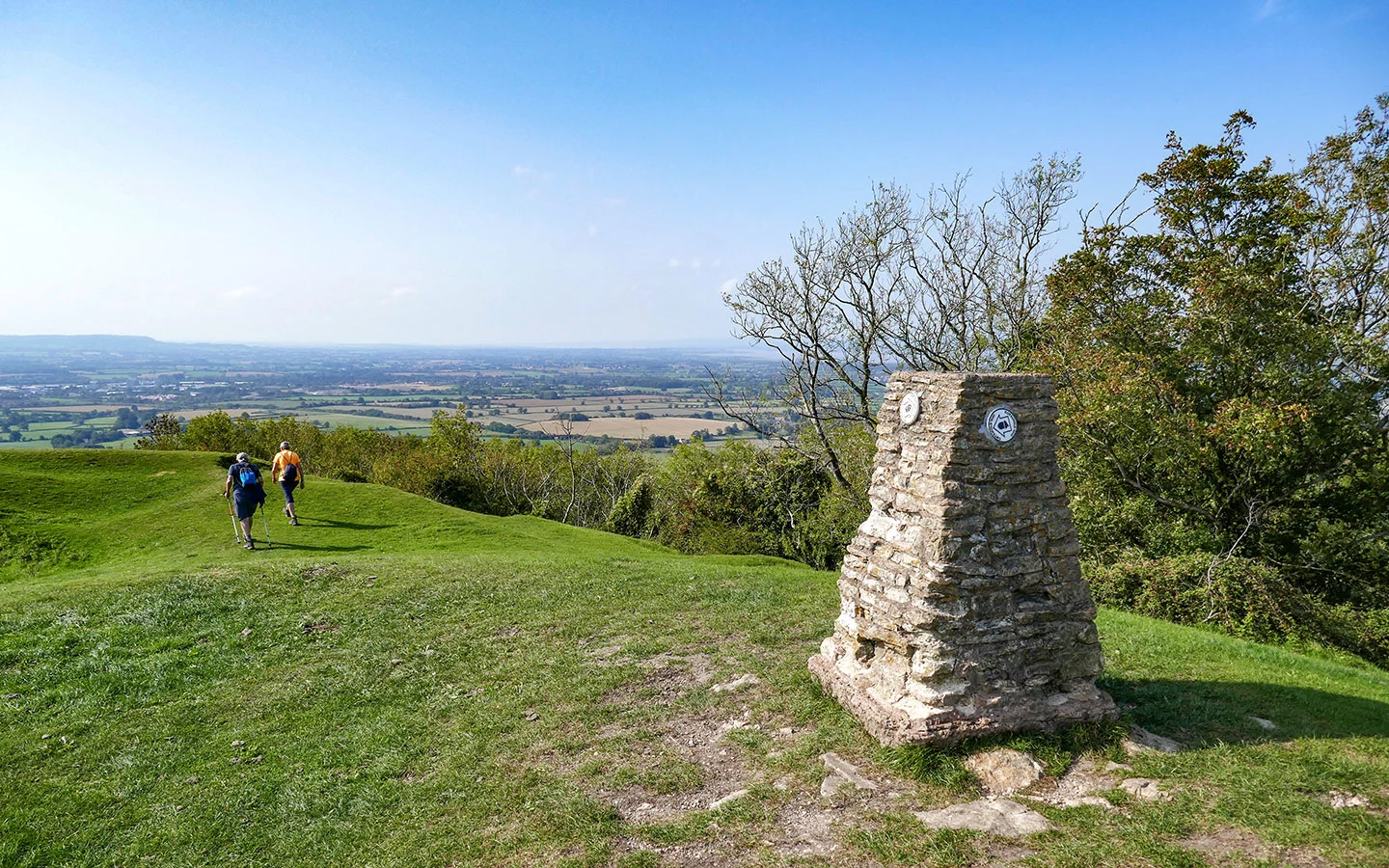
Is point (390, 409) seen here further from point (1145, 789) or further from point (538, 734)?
point (1145, 789)

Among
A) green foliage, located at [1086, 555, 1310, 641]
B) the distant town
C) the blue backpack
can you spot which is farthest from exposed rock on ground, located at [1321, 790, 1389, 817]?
the distant town

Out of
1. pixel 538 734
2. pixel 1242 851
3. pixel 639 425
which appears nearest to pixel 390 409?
pixel 639 425

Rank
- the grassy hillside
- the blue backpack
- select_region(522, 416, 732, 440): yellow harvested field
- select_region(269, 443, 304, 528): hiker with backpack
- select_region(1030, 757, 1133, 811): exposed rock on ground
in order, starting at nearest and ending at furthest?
the grassy hillside, select_region(1030, 757, 1133, 811): exposed rock on ground, the blue backpack, select_region(269, 443, 304, 528): hiker with backpack, select_region(522, 416, 732, 440): yellow harvested field

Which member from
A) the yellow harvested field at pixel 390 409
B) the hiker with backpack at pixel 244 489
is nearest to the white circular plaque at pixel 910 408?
the hiker with backpack at pixel 244 489

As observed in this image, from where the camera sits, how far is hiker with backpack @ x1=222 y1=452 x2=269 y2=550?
19.1 meters

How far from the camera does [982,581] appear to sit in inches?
319

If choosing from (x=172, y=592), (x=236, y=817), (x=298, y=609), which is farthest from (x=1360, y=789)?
(x=172, y=592)

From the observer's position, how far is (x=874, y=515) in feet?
30.3

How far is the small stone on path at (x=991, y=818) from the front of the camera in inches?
263

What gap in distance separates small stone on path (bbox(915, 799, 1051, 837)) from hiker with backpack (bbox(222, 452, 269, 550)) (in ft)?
62.3

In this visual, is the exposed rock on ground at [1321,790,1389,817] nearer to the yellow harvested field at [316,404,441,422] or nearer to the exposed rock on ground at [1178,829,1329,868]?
the exposed rock on ground at [1178,829,1329,868]

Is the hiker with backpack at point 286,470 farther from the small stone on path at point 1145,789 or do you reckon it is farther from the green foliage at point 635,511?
the green foliage at point 635,511

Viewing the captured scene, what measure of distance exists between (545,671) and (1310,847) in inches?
385

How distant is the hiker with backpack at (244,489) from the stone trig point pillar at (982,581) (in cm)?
1797
